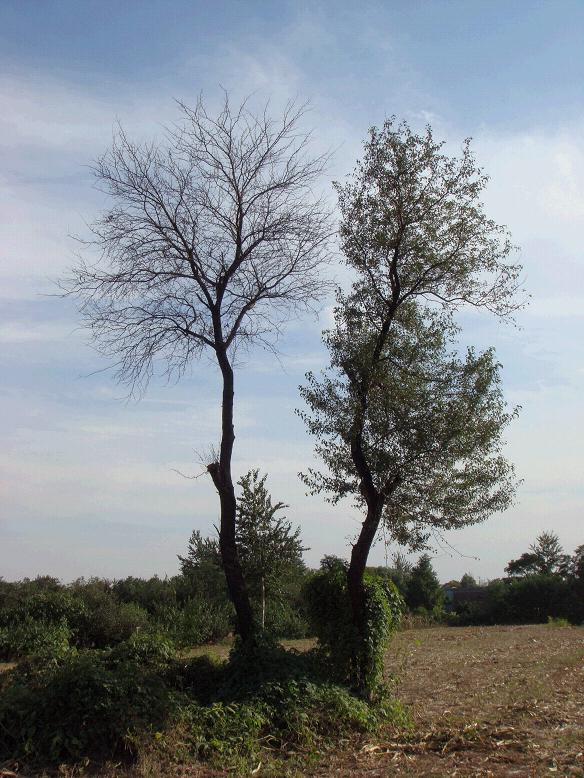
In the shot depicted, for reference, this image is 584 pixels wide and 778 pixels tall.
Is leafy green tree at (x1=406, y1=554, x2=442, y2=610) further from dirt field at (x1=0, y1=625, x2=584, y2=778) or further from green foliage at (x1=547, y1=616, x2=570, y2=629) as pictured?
dirt field at (x1=0, y1=625, x2=584, y2=778)

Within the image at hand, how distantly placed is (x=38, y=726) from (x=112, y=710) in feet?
2.52

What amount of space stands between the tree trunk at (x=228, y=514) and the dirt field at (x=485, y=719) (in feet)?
10.4

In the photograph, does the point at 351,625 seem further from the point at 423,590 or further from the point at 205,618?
the point at 423,590

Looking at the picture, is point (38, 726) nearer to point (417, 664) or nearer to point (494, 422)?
A: point (494, 422)

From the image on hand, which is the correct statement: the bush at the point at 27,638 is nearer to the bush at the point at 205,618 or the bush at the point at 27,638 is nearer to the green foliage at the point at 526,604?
the bush at the point at 205,618

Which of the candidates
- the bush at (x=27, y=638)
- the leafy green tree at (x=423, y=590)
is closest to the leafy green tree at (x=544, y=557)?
the leafy green tree at (x=423, y=590)

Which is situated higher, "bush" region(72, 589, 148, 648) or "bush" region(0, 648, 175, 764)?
"bush" region(72, 589, 148, 648)

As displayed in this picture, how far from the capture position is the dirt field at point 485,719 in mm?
8305

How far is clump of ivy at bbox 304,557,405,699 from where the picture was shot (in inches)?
455

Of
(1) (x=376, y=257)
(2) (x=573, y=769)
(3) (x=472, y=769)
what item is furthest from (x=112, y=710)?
(1) (x=376, y=257)

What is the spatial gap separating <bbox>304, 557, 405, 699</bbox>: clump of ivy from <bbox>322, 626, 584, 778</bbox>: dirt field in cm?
102

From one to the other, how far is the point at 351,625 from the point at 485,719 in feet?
7.68

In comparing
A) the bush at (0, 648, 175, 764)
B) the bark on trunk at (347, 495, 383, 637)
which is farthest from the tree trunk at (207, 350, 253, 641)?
the bush at (0, 648, 175, 764)

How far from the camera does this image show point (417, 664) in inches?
730
